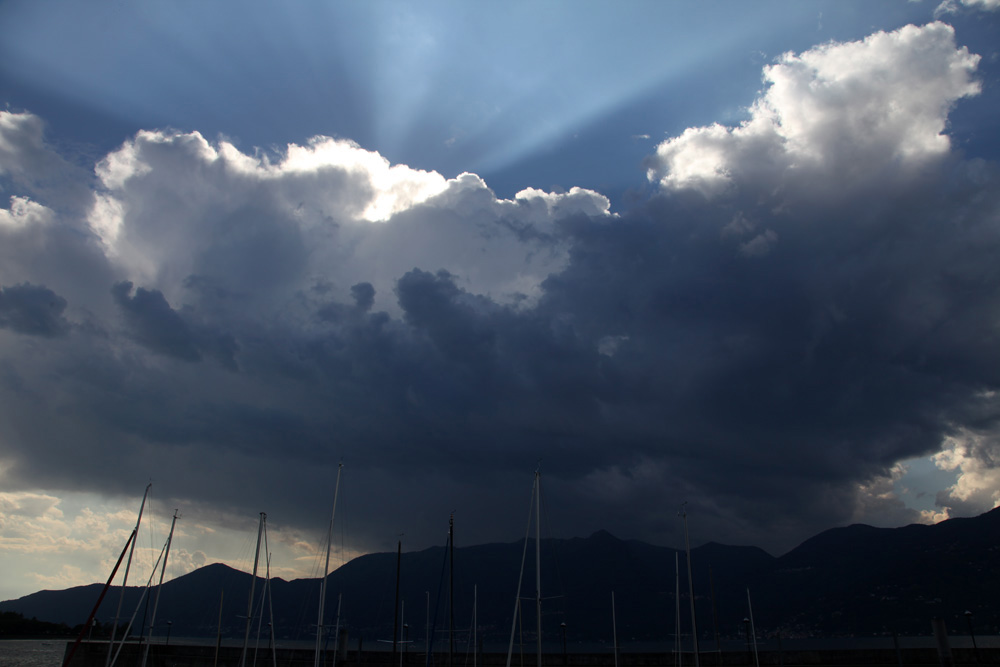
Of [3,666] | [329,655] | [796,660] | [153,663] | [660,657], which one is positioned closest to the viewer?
[796,660]

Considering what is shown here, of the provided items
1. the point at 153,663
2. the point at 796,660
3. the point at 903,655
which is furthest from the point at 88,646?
the point at 903,655

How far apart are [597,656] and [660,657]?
966cm

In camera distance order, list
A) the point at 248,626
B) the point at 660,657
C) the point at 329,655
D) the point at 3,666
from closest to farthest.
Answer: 1. the point at 248,626
2. the point at 660,657
3. the point at 329,655
4. the point at 3,666

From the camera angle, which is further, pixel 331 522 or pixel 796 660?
pixel 796 660

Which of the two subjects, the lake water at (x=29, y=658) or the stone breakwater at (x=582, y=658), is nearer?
the stone breakwater at (x=582, y=658)

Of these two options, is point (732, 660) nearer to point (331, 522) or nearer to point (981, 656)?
point (981, 656)

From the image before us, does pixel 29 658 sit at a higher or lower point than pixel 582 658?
lower

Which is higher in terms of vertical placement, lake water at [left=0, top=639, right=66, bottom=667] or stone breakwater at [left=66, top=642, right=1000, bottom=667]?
stone breakwater at [left=66, top=642, right=1000, bottom=667]

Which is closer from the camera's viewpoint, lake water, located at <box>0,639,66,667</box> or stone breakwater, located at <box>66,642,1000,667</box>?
stone breakwater, located at <box>66,642,1000,667</box>

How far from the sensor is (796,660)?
5131 cm

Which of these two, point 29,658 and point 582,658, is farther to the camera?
point 29,658

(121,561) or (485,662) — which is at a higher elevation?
(121,561)

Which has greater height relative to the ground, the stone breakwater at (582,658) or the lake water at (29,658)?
the stone breakwater at (582,658)

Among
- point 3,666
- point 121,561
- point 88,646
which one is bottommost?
point 3,666
